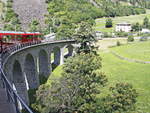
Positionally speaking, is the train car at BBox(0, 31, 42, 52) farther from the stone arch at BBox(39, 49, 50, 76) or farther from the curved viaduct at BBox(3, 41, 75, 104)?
the stone arch at BBox(39, 49, 50, 76)

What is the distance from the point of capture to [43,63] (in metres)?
50.1

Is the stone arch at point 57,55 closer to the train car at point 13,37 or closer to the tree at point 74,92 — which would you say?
the train car at point 13,37

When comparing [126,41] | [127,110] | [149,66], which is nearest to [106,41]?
[126,41]

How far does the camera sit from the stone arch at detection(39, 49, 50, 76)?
161 ft

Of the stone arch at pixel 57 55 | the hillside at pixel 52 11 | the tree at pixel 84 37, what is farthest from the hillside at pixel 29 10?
the tree at pixel 84 37

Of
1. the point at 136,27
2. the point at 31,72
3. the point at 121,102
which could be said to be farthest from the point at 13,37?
the point at 136,27

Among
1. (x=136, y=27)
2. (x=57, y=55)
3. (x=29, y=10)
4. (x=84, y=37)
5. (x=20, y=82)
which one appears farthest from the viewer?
(x=29, y=10)

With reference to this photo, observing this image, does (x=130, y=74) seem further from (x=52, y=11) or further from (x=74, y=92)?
(x=52, y=11)

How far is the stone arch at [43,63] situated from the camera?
161 ft

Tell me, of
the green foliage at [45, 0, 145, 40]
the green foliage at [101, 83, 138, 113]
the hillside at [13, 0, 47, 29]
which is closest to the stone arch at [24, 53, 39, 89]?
the green foliage at [101, 83, 138, 113]

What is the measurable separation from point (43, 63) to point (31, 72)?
358 inches

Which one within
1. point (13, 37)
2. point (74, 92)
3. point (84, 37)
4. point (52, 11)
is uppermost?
point (52, 11)

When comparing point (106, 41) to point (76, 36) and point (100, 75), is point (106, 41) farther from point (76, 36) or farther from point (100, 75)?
point (100, 75)

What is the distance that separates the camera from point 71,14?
13150cm
